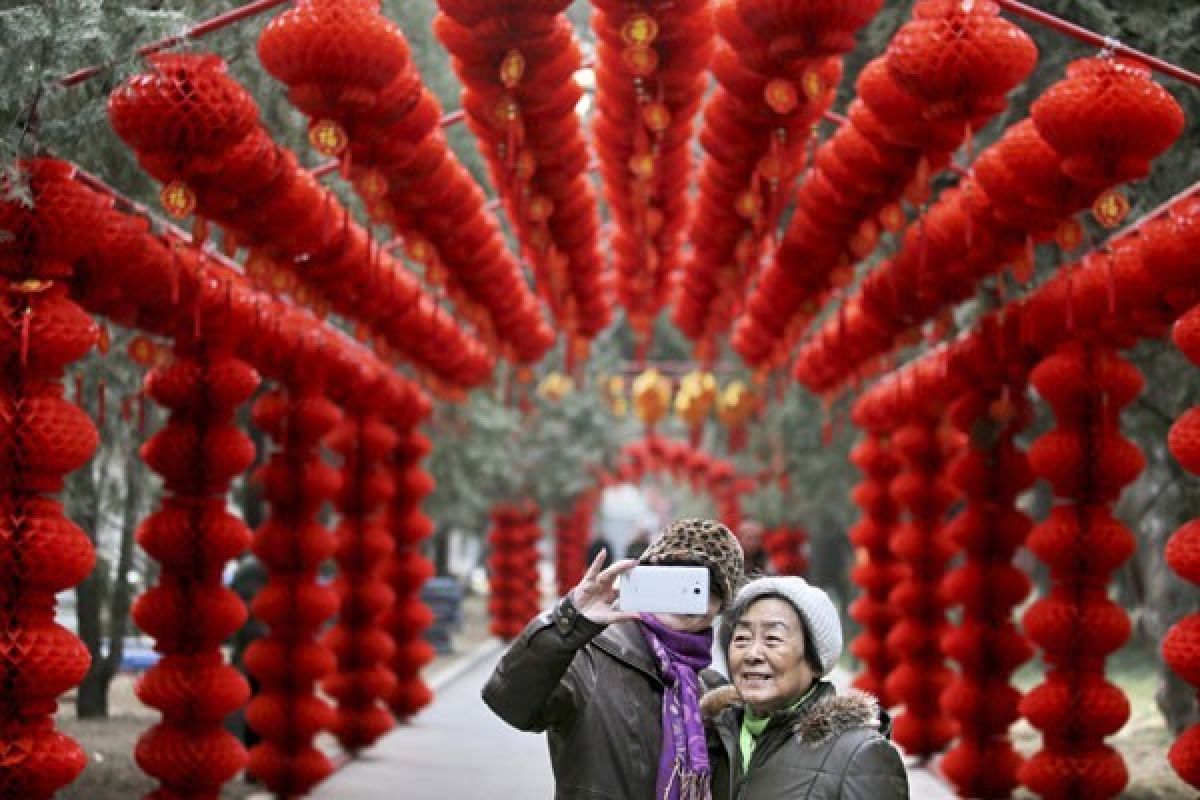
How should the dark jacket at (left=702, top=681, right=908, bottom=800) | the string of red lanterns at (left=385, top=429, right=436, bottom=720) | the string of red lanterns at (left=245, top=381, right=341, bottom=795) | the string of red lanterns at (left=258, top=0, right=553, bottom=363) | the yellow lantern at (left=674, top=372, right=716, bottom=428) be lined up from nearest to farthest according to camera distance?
the dark jacket at (left=702, top=681, right=908, bottom=800) < the string of red lanterns at (left=258, top=0, right=553, bottom=363) < the string of red lanterns at (left=245, top=381, right=341, bottom=795) < the string of red lanterns at (left=385, top=429, right=436, bottom=720) < the yellow lantern at (left=674, top=372, right=716, bottom=428)

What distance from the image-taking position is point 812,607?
4258 millimetres

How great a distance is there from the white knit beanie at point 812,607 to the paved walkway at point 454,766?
8382 millimetres

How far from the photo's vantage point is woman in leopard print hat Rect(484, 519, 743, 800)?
189 inches

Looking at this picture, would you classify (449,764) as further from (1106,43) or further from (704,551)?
(704,551)

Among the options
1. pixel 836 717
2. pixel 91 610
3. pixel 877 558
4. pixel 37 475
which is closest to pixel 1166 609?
pixel 877 558

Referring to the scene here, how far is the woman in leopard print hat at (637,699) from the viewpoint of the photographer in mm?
4809

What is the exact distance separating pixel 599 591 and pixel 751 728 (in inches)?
23.9

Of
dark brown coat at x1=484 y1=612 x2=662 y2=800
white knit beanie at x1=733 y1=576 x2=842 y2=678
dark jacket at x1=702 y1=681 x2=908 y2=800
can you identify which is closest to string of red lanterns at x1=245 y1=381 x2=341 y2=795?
dark brown coat at x1=484 y1=612 x2=662 y2=800

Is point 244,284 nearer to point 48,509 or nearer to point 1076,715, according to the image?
point 48,509

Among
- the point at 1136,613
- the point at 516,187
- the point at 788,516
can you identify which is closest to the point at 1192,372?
the point at 516,187

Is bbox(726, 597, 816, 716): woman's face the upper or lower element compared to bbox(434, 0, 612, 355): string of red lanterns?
lower

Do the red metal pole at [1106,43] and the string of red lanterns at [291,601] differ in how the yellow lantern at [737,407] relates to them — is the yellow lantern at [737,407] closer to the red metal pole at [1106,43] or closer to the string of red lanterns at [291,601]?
the string of red lanterns at [291,601]

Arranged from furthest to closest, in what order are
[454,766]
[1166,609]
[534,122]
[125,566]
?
1. [1166,609]
2. [454,766]
3. [125,566]
4. [534,122]

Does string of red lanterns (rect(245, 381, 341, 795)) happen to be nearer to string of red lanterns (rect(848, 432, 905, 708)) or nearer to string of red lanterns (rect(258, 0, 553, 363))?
string of red lanterns (rect(258, 0, 553, 363))
